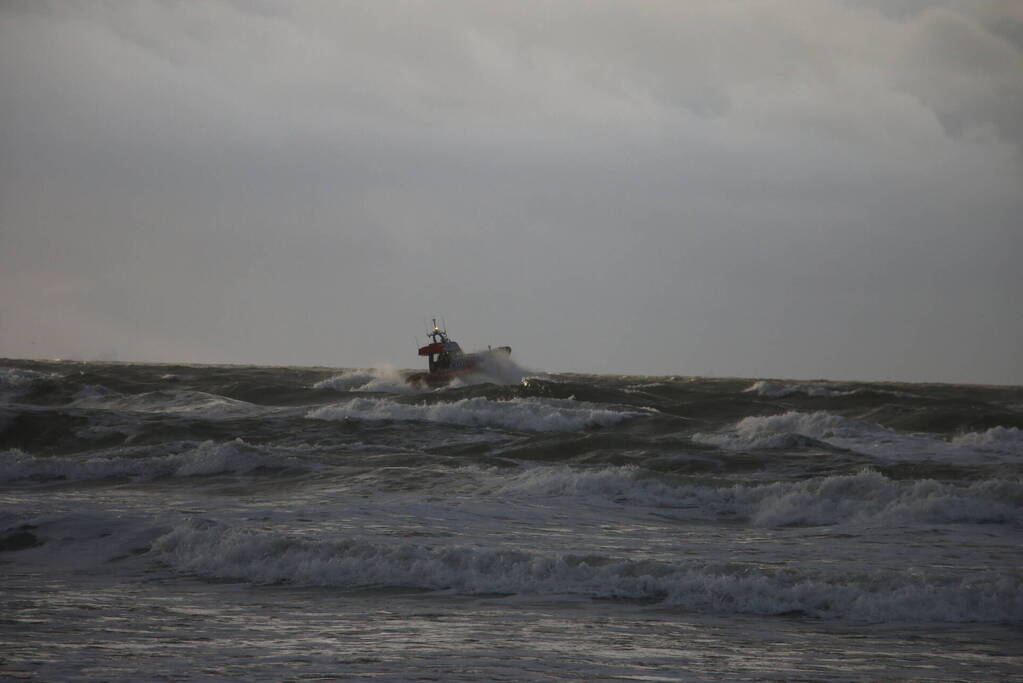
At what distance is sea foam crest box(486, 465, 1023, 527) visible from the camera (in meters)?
15.6

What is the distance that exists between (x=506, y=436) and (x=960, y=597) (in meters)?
17.2

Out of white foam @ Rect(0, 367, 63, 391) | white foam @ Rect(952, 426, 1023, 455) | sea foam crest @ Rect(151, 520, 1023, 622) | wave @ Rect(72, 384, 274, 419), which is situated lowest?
sea foam crest @ Rect(151, 520, 1023, 622)

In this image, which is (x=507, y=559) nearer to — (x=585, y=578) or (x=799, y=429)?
(x=585, y=578)

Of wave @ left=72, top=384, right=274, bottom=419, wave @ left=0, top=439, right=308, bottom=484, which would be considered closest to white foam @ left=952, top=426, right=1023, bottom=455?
wave @ left=0, top=439, right=308, bottom=484

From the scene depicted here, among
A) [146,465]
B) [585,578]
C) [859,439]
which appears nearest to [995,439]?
[859,439]

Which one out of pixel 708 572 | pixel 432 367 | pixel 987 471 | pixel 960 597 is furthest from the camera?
pixel 432 367

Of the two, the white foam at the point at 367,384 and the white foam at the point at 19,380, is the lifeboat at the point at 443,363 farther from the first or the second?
the white foam at the point at 19,380

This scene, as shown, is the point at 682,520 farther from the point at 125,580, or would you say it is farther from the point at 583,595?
the point at 125,580

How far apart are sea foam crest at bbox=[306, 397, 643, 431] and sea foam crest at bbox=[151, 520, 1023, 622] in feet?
57.0

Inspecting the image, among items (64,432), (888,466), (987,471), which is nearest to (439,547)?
(888,466)

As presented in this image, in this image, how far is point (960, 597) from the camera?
1066cm

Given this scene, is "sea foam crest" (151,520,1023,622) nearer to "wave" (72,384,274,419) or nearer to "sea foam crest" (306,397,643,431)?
"sea foam crest" (306,397,643,431)

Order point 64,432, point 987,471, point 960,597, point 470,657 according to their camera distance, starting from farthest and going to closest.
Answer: point 64,432 < point 987,471 < point 960,597 < point 470,657

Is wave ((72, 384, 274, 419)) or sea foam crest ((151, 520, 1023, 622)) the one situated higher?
wave ((72, 384, 274, 419))
